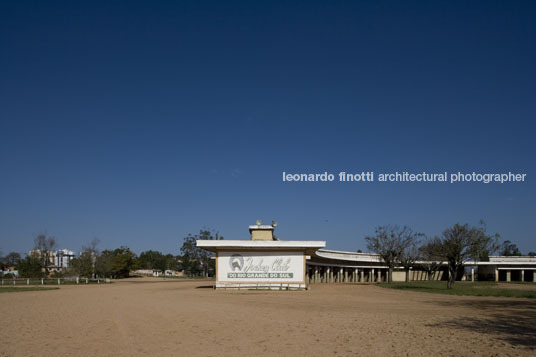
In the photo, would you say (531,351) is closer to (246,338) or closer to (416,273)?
(246,338)

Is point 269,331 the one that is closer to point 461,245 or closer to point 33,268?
point 461,245

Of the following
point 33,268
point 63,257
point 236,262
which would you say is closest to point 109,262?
point 33,268

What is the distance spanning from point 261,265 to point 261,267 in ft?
0.52

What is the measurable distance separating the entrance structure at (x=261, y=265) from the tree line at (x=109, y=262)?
47.9 feet

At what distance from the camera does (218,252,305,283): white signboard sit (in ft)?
108

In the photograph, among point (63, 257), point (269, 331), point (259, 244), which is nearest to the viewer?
point (269, 331)

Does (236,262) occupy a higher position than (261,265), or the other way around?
(236,262)

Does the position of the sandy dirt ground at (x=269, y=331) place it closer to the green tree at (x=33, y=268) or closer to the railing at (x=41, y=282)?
the railing at (x=41, y=282)

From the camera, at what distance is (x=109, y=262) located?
62.9m

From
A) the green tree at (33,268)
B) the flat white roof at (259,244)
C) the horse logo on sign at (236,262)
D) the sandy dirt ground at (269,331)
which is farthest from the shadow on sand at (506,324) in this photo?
the green tree at (33,268)

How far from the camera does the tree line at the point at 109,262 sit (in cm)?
5484

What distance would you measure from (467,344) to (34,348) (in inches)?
441

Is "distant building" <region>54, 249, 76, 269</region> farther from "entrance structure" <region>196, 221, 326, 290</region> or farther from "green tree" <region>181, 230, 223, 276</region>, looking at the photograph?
"entrance structure" <region>196, 221, 326, 290</region>

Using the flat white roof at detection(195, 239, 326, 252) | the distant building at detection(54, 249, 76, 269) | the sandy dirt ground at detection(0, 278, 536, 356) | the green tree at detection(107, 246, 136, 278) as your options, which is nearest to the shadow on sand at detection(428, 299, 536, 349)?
the sandy dirt ground at detection(0, 278, 536, 356)
